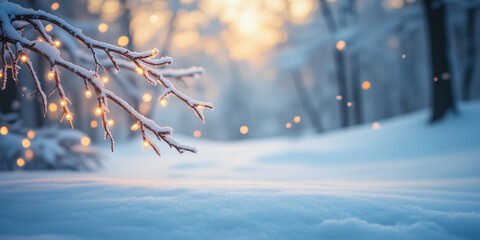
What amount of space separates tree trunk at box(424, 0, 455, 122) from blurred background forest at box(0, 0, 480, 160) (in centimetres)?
22

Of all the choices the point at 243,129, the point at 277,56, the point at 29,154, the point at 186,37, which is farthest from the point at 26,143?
the point at 243,129

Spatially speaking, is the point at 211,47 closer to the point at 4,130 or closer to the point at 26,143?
the point at 26,143

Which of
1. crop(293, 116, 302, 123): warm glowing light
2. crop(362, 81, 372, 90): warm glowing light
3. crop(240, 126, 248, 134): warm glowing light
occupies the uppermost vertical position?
crop(362, 81, 372, 90): warm glowing light

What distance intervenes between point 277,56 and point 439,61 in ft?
33.2

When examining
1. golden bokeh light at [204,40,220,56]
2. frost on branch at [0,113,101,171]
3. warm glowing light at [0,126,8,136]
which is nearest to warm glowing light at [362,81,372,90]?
golden bokeh light at [204,40,220,56]

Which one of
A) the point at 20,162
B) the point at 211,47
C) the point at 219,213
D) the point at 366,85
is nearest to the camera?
the point at 219,213

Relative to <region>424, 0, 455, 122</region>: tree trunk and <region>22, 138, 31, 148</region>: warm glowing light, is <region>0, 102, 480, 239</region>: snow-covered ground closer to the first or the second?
<region>22, 138, 31, 148</region>: warm glowing light

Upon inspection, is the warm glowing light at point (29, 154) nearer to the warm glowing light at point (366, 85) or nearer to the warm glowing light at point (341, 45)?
the warm glowing light at point (341, 45)

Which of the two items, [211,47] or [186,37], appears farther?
[211,47]

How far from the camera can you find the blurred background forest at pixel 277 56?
496 inches

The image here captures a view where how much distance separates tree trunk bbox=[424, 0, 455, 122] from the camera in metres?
7.56

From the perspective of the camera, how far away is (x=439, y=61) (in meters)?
7.70

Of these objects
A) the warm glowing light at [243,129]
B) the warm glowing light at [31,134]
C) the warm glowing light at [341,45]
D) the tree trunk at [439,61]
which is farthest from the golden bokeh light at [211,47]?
the warm glowing light at [31,134]

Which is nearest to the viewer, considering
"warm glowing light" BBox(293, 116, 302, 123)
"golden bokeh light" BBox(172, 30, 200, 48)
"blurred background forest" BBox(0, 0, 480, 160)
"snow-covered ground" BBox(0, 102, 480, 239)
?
"snow-covered ground" BBox(0, 102, 480, 239)
